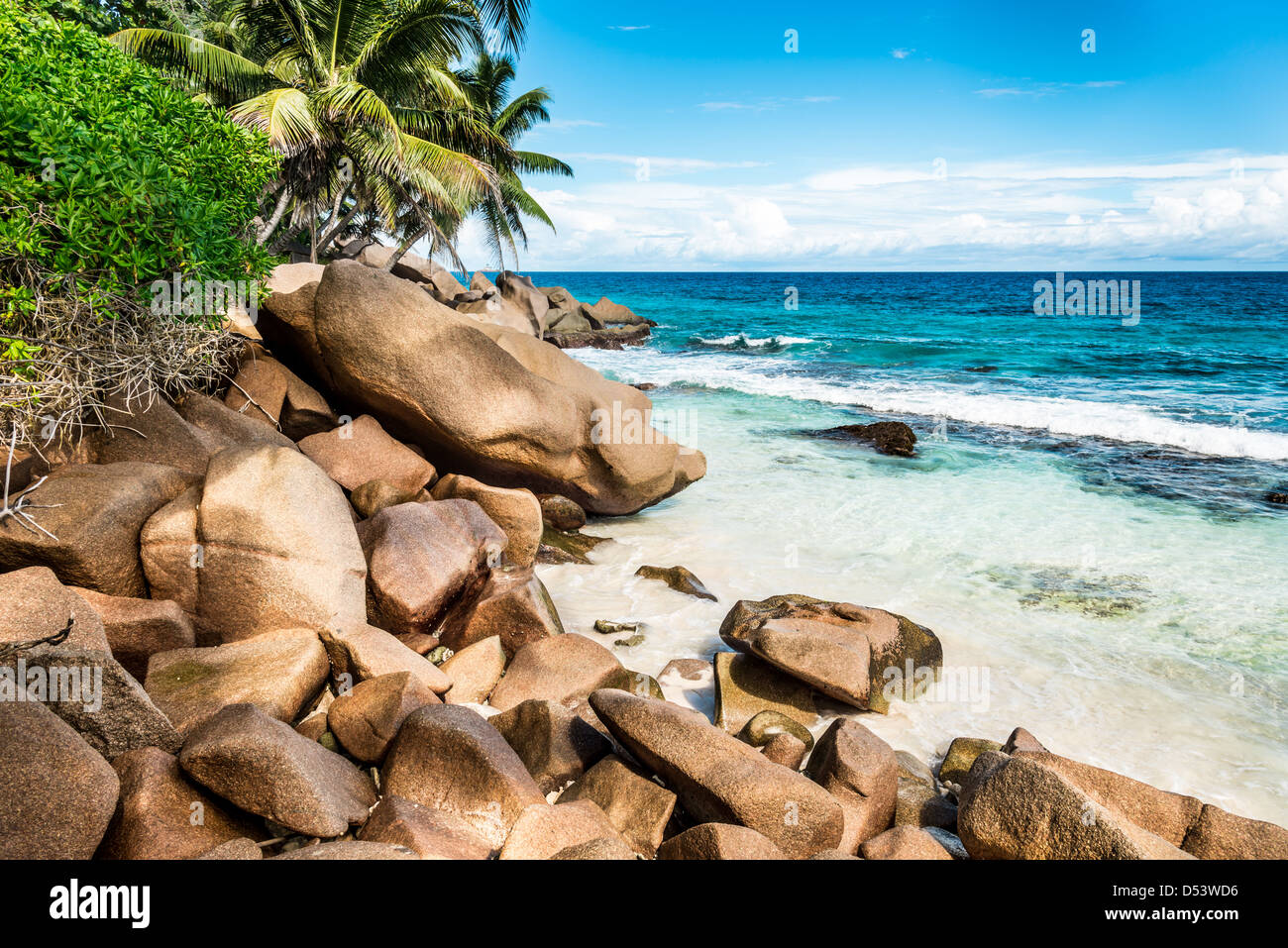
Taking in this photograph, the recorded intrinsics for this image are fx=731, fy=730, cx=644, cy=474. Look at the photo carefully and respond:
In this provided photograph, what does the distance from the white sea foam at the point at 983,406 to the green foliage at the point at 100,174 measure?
16.1 metres

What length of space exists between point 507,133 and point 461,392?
25.2 metres

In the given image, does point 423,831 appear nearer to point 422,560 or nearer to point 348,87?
point 422,560

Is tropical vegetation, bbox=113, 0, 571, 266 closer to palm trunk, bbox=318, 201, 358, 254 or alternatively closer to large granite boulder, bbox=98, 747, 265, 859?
palm trunk, bbox=318, 201, 358, 254

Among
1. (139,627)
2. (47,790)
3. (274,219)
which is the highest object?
(274,219)

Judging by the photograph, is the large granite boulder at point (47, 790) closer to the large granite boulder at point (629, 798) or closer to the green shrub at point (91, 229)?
the large granite boulder at point (629, 798)

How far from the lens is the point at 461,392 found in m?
7.89

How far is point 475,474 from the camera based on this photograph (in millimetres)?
8586

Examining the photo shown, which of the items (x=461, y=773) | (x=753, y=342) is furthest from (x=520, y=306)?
(x=461, y=773)

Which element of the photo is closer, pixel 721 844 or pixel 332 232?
pixel 721 844

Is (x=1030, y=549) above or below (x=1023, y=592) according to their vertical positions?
above

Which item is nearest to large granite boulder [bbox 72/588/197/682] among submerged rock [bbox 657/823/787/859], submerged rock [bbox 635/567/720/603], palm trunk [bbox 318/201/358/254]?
submerged rock [bbox 657/823/787/859]

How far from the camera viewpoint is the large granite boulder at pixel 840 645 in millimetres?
5543

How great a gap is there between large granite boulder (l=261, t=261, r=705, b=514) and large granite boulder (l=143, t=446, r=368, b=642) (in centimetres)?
267

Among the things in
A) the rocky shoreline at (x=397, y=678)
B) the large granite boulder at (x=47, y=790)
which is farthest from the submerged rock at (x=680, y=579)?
the large granite boulder at (x=47, y=790)
